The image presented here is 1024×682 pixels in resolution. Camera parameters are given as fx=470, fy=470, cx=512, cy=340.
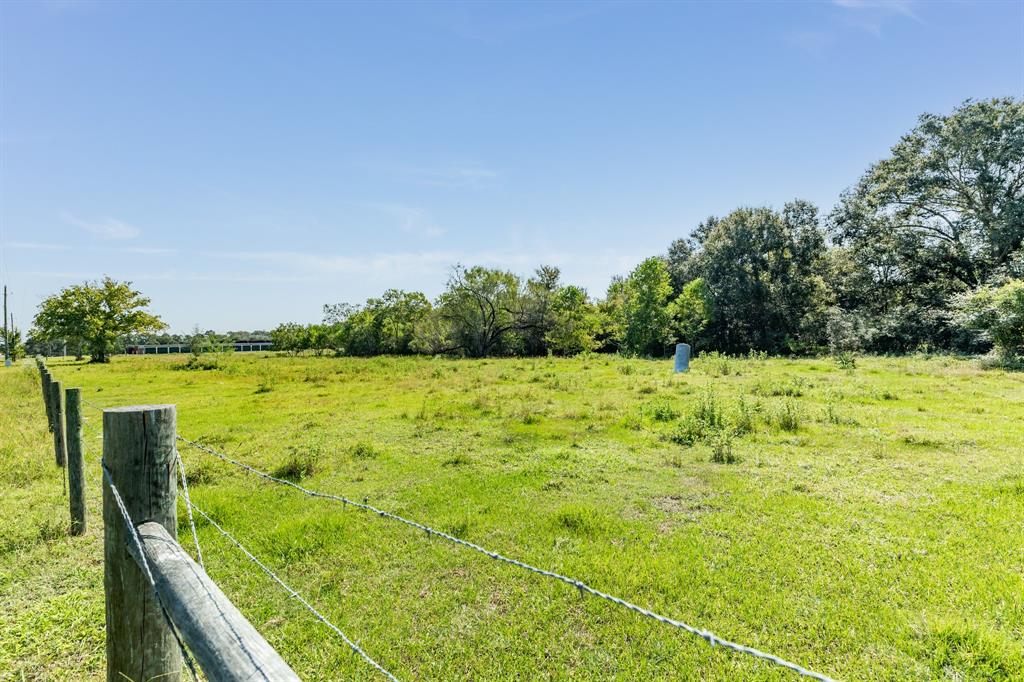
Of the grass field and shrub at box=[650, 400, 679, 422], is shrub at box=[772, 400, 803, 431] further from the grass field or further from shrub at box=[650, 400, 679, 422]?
shrub at box=[650, 400, 679, 422]

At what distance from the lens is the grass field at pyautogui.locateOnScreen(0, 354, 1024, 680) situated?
3480 millimetres

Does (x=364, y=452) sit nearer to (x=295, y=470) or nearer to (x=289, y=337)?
(x=295, y=470)

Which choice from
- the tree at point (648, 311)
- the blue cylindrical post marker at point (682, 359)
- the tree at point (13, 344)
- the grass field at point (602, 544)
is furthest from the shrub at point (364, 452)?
the tree at point (13, 344)

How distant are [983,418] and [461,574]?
12.1 metres

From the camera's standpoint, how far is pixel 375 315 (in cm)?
4488

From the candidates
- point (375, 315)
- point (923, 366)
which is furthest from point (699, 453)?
point (375, 315)

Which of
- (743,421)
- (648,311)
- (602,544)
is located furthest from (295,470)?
(648,311)

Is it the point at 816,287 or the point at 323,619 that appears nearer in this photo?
the point at 323,619

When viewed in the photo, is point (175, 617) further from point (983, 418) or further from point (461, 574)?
point (983, 418)

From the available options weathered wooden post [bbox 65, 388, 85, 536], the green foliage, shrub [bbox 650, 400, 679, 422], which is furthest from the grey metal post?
shrub [bbox 650, 400, 679, 422]

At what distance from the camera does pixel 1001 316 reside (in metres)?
21.2

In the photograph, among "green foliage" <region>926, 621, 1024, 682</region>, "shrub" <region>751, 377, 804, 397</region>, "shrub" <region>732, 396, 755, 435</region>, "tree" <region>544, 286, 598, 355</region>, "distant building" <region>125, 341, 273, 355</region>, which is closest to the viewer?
"green foliage" <region>926, 621, 1024, 682</region>

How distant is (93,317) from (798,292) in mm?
58332

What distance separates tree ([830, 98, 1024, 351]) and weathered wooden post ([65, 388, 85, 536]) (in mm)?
36845
